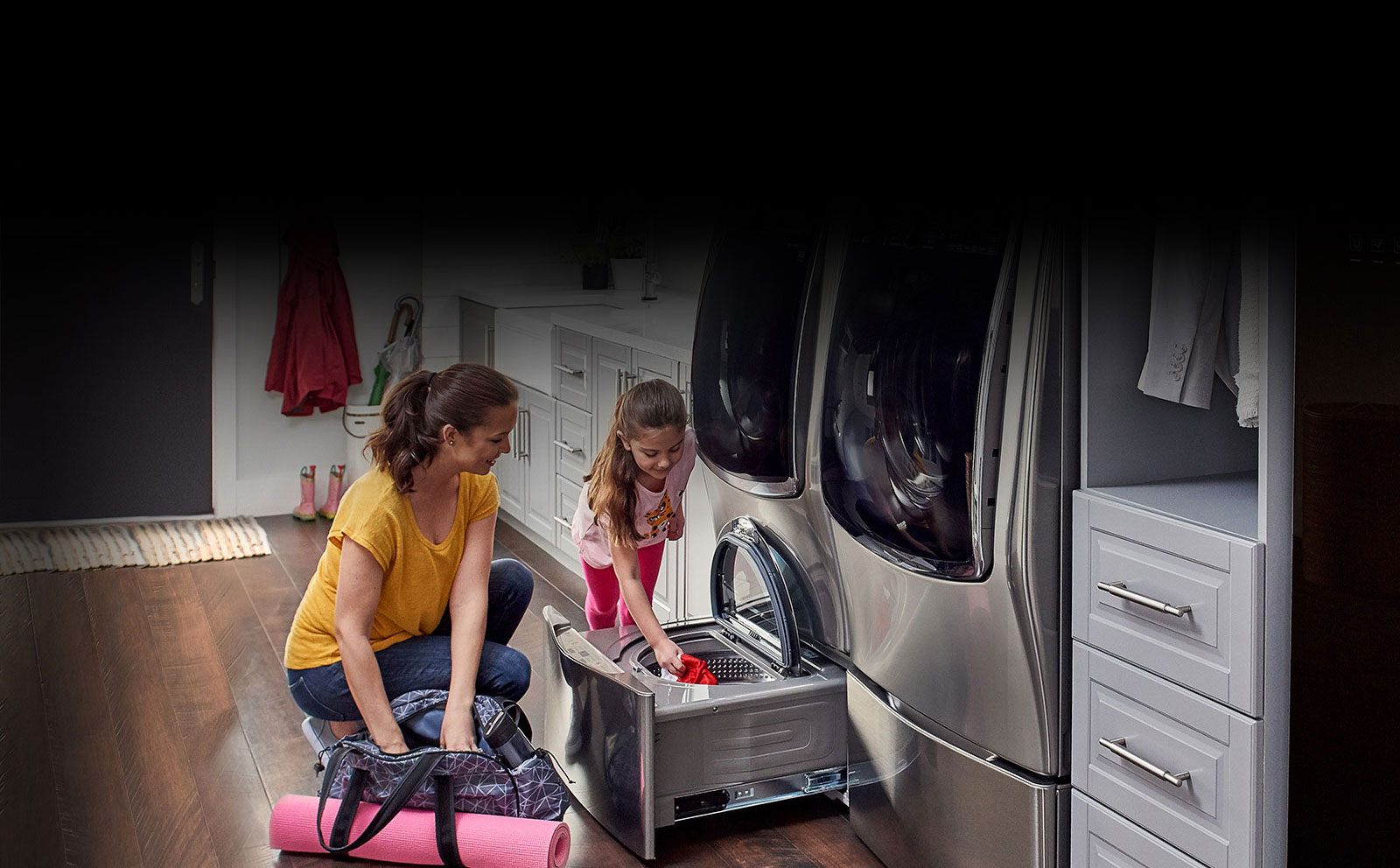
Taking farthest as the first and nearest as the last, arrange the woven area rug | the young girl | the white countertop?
the woven area rug < the white countertop < the young girl

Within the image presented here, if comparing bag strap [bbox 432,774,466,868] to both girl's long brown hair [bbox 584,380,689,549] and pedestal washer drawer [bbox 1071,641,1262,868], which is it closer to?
girl's long brown hair [bbox 584,380,689,549]

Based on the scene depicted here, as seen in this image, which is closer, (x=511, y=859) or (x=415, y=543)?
(x=511, y=859)

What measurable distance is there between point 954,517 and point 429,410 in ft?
2.79

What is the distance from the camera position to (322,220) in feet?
0.51

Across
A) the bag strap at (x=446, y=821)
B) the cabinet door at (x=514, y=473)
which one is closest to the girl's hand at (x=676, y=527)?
the bag strap at (x=446, y=821)

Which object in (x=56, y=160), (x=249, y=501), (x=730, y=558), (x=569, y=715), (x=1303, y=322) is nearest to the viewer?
(x=56, y=160)

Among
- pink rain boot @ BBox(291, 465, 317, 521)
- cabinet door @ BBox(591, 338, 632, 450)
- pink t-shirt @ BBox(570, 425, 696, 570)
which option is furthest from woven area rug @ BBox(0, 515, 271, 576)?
pink t-shirt @ BBox(570, 425, 696, 570)

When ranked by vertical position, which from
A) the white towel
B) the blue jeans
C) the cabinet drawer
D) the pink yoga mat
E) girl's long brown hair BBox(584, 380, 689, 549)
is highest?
the white towel

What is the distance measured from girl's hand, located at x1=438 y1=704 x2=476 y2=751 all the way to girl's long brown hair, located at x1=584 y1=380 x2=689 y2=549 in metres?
0.46

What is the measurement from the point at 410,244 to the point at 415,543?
6.90 feet

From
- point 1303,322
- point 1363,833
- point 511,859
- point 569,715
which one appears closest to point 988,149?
point 1303,322

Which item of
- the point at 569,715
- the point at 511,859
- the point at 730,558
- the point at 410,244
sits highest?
the point at 410,244

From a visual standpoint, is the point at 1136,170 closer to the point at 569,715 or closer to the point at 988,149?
the point at 988,149

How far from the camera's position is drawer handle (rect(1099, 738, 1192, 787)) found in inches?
61.9
